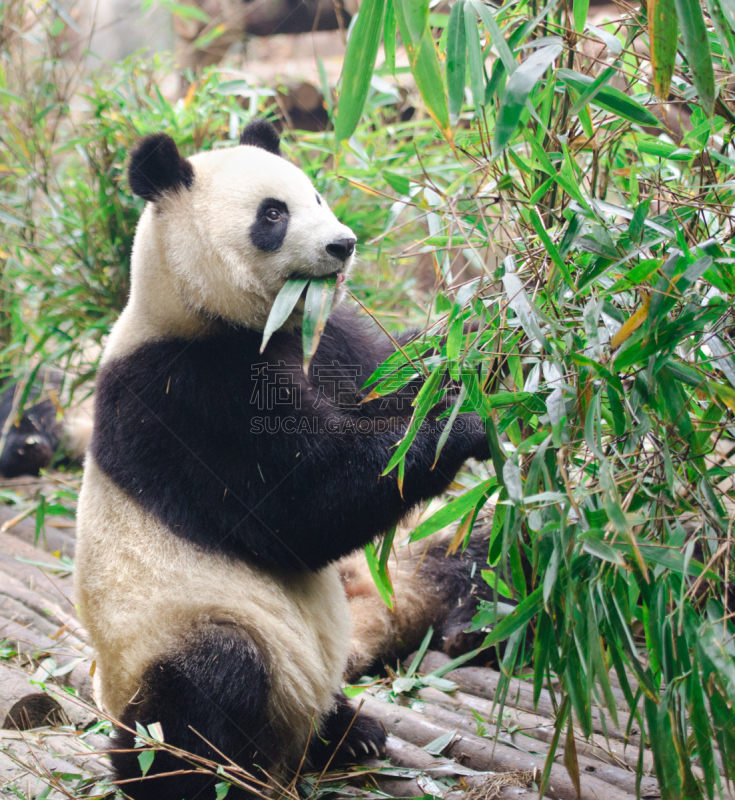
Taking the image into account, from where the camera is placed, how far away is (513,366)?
1902mm

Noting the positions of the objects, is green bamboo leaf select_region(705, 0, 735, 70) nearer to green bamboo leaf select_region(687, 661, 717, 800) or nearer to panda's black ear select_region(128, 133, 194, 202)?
green bamboo leaf select_region(687, 661, 717, 800)

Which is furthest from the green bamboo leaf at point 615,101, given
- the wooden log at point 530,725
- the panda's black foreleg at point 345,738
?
the panda's black foreleg at point 345,738

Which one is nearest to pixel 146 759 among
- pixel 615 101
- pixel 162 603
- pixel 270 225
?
pixel 162 603

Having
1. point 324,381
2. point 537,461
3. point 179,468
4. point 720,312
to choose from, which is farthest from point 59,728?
point 720,312

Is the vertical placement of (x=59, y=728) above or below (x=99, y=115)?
below

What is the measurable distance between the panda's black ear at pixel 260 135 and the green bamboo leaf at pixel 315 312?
81 cm

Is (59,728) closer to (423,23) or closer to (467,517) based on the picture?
(467,517)

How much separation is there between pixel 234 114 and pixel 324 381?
6.74ft

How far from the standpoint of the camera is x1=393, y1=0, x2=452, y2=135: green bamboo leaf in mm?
1330

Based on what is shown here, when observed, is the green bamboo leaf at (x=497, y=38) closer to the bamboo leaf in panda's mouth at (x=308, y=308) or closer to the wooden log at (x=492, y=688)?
the bamboo leaf in panda's mouth at (x=308, y=308)

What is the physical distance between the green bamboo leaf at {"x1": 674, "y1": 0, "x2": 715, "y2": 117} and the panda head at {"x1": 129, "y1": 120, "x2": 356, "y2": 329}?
1.11 metres

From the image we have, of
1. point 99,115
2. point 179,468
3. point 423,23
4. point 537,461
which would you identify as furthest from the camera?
point 99,115

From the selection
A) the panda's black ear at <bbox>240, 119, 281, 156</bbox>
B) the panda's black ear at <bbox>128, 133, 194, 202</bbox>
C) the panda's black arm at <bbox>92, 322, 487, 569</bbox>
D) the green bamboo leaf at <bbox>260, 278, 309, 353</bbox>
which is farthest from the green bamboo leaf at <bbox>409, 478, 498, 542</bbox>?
the panda's black ear at <bbox>240, 119, 281, 156</bbox>

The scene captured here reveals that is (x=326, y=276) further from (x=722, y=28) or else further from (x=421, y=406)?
(x=722, y=28)
